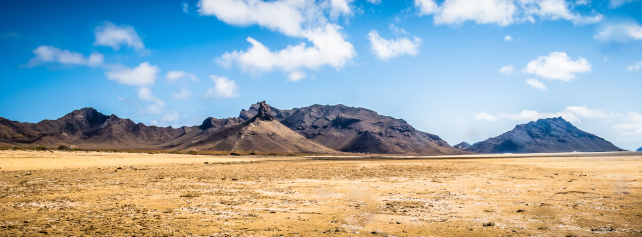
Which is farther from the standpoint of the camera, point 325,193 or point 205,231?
point 325,193

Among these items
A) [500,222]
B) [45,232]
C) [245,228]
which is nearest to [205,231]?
[245,228]

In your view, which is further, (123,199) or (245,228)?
(123,199)

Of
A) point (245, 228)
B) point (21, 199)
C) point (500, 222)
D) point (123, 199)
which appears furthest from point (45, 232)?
point (500, 222)

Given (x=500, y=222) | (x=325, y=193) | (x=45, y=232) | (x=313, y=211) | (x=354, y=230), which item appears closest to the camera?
(x=45, y=232)

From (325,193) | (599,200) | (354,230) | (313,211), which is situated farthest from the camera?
(325,193)

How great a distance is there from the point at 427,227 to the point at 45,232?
906 centimetres

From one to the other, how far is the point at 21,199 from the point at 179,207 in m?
6.32

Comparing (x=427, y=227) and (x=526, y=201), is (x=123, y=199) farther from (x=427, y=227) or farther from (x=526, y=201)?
(x=526, y=201)

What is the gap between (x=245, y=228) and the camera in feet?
28.3

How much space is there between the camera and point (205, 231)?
8.21 m

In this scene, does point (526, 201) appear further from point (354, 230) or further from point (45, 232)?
point (45, 232)

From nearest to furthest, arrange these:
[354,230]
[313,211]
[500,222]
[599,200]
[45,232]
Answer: [45,232] → [354,230] → [500,222] → [313,211] → [599,200]

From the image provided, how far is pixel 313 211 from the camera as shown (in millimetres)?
11094

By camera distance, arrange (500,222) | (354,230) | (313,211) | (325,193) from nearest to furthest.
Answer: (354,230)
(500,222)
(313,211)
(325,193)
